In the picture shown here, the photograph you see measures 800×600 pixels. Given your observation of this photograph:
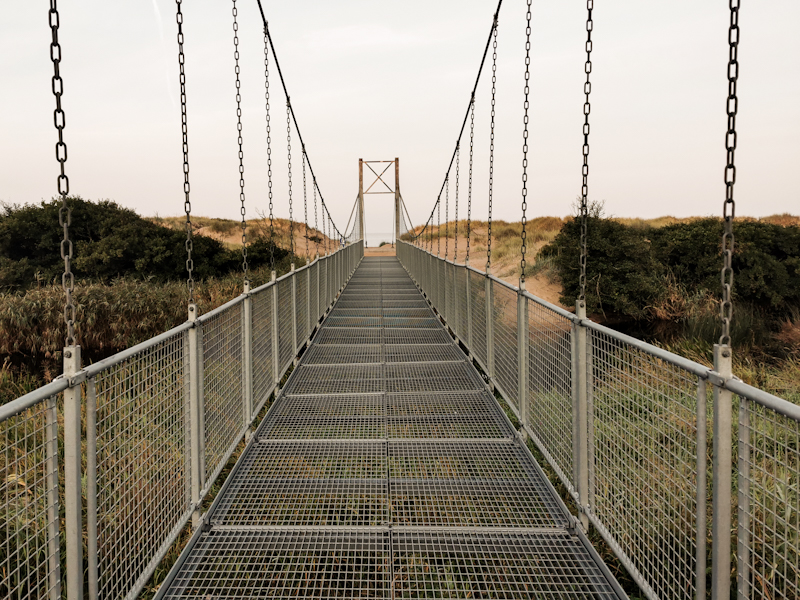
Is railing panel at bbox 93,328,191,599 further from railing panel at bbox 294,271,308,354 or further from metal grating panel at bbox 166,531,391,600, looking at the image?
railing panel at bbox 294,271,308,354

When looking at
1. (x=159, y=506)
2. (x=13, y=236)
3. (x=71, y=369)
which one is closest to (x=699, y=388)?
(x=71, y=369)

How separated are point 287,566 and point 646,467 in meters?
1.51

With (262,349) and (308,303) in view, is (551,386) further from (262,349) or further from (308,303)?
(308,303)

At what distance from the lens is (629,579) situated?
2.59 m

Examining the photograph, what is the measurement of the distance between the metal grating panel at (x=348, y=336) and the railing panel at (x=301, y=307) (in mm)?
527

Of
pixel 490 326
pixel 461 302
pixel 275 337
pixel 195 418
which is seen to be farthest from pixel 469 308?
pixel 195 418

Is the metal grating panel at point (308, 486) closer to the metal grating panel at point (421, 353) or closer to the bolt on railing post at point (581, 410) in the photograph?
the bolt on railing post at point (581, 410)

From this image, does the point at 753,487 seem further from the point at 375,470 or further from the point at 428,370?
the point at 428,370

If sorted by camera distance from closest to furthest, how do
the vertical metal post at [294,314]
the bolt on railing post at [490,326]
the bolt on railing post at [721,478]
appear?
the bolt on railing post at [721,478], the bolt on railing post at [490,326], the vertical metal post at [294,314]

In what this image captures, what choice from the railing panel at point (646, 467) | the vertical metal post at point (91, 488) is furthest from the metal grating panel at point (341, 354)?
the vertical metal post at point (91, 488)

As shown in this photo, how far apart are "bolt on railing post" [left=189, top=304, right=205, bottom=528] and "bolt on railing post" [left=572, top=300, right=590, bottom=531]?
1768 mm

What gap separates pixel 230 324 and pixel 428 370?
2.66m

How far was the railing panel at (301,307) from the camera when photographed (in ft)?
21.0

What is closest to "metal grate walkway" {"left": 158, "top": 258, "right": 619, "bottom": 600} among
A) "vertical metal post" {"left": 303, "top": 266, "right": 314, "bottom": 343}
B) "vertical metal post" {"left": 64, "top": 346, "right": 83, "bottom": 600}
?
"vertical metal post" {"left": 64, "top": 346, "right": 83, "bottom": 600}
